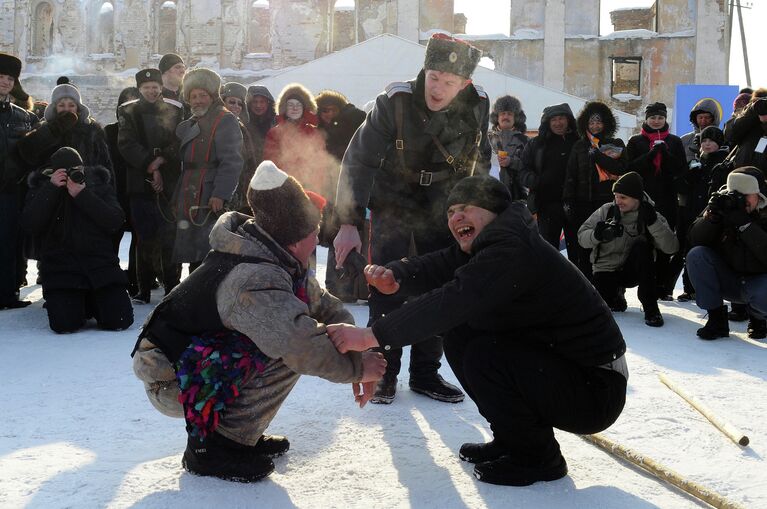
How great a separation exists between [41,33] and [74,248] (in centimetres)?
2544

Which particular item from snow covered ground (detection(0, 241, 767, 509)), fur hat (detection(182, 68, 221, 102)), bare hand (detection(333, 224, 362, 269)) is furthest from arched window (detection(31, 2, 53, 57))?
bare hand (detection(333, 224, 362, 269))

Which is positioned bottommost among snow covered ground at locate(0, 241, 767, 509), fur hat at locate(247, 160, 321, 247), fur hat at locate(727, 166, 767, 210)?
snow covered ground at locate(0, 241, 767, 509)

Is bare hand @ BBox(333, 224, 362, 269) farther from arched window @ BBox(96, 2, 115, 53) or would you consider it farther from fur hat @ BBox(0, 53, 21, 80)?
arched window @ BBox(96, 2, 115, 53)

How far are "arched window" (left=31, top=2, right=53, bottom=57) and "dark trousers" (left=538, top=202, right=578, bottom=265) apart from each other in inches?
988

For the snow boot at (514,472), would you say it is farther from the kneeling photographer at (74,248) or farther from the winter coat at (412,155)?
the kneeling photographer at (74,248)

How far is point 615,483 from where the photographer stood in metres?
2.46

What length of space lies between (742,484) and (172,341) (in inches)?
74.7

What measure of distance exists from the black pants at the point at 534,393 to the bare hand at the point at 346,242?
3.44 feet

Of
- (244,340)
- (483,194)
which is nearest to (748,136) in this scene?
(483,194)

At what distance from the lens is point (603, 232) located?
5.85 metres

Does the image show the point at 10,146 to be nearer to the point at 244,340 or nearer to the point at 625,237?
the point at 244,340

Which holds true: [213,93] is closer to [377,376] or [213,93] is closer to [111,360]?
[111,360]

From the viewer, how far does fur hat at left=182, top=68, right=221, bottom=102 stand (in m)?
5.46

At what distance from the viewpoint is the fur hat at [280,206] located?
235 centimetres
